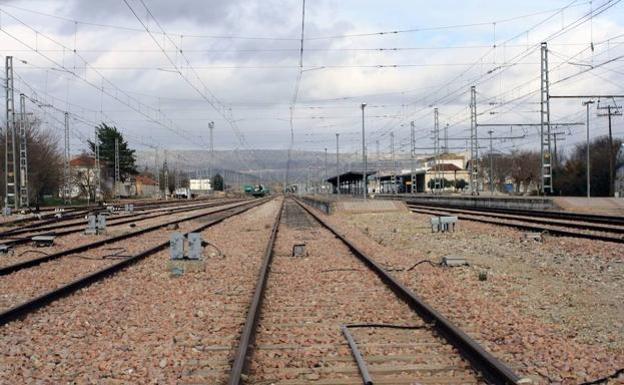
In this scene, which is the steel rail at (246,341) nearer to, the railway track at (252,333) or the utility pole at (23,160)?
the railway track at (252,333)

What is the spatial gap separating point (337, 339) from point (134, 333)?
2.64m

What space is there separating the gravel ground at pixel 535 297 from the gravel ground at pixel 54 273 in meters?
6.91

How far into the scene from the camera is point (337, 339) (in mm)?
8625

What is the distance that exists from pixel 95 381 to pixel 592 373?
485 cm

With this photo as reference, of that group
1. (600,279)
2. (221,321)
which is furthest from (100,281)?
(600,279)

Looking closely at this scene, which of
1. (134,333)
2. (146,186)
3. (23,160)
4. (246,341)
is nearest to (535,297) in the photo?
(246,341)

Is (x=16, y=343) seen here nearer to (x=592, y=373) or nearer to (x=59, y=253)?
(x=592, y=373)

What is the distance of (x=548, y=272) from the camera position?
15469mm

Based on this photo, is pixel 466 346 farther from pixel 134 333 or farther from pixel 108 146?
pixel 108 146

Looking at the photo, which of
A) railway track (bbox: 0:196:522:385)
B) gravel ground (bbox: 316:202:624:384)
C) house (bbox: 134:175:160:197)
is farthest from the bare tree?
railway track (bbox: 0:196:522:385)

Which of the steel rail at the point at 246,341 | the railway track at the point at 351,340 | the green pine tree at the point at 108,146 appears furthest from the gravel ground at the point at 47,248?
the green pine tree at the point at 108,146

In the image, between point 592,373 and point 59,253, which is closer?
point 592,373

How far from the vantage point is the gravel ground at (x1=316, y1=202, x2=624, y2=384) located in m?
7.62

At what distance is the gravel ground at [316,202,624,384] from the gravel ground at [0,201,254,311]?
691 cm
